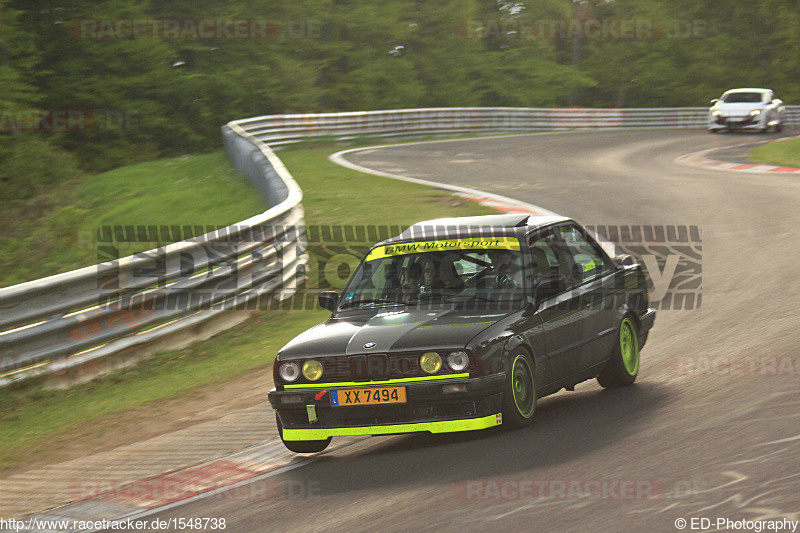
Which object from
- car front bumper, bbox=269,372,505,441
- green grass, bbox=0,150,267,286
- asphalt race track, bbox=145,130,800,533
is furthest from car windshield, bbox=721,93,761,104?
car front bumper, bbox=269,372,505,441

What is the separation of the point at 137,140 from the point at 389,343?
3672cm

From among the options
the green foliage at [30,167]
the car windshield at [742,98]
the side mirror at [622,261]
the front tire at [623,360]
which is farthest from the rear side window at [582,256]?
the car windshield at [742,98]

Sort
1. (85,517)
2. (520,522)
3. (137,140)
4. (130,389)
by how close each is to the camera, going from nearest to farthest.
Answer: (520,522)
(85,517)
(130,389)
(137,140)

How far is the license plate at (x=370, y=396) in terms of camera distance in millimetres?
6453

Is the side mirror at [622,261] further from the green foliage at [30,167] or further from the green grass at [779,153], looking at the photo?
the green foliage at [30,167]

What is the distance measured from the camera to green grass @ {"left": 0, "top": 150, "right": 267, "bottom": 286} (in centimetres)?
1733

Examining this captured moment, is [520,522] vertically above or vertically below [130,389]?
above

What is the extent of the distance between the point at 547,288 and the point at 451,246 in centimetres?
79

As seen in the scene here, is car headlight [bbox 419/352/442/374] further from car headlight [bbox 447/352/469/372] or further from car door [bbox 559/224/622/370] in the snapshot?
car door [bbox 559/224/622/370]

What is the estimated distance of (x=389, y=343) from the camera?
653 cm

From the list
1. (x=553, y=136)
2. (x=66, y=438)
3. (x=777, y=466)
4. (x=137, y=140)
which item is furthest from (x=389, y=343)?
(x=137, y=140)

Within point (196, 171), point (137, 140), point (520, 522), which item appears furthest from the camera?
point (137, 140)

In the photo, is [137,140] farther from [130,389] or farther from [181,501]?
[181,501]

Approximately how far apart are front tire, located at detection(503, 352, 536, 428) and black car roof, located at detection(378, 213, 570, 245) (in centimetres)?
114
